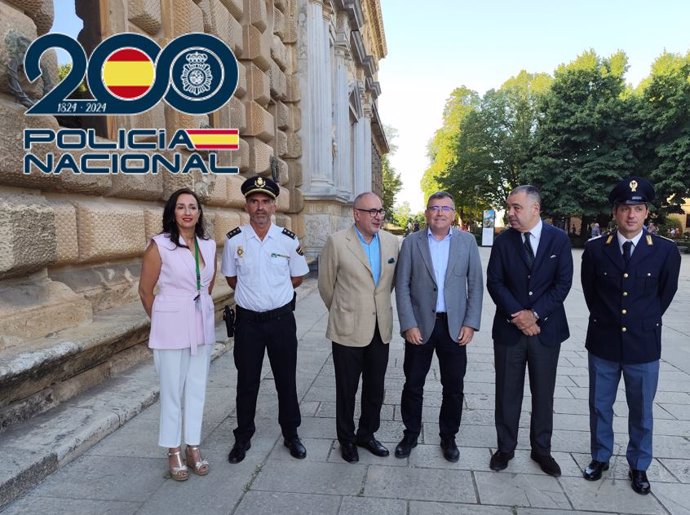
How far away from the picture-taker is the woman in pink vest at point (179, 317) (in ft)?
11.0

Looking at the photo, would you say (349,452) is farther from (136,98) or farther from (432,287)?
(136,98)

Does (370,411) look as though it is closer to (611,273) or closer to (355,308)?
(355,308)

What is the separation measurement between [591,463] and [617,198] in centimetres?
180

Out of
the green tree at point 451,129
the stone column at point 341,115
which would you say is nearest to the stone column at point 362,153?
the stone column at point 341,115

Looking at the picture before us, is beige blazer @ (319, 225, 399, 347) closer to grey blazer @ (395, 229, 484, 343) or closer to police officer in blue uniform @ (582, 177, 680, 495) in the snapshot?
grey blazer @ (395, 229, 484, 343)

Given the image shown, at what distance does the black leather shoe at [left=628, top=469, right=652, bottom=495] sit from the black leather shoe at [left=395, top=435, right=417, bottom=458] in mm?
1452

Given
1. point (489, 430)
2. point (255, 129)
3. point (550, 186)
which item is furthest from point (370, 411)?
point (550, 186)

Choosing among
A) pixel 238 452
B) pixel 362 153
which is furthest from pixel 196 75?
→ pixel 362 153

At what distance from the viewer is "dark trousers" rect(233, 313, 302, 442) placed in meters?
3.71

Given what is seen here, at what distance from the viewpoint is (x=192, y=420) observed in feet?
11.6

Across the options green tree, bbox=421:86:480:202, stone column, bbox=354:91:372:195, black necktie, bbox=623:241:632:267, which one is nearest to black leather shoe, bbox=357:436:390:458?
black necktie, bbox=623:241:632:267

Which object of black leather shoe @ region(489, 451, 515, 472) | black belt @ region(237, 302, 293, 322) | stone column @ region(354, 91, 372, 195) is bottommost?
black leather shoe @ region(489, 451, 515, 472)

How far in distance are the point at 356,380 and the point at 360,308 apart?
22.3 inches

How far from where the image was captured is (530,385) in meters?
3.61
